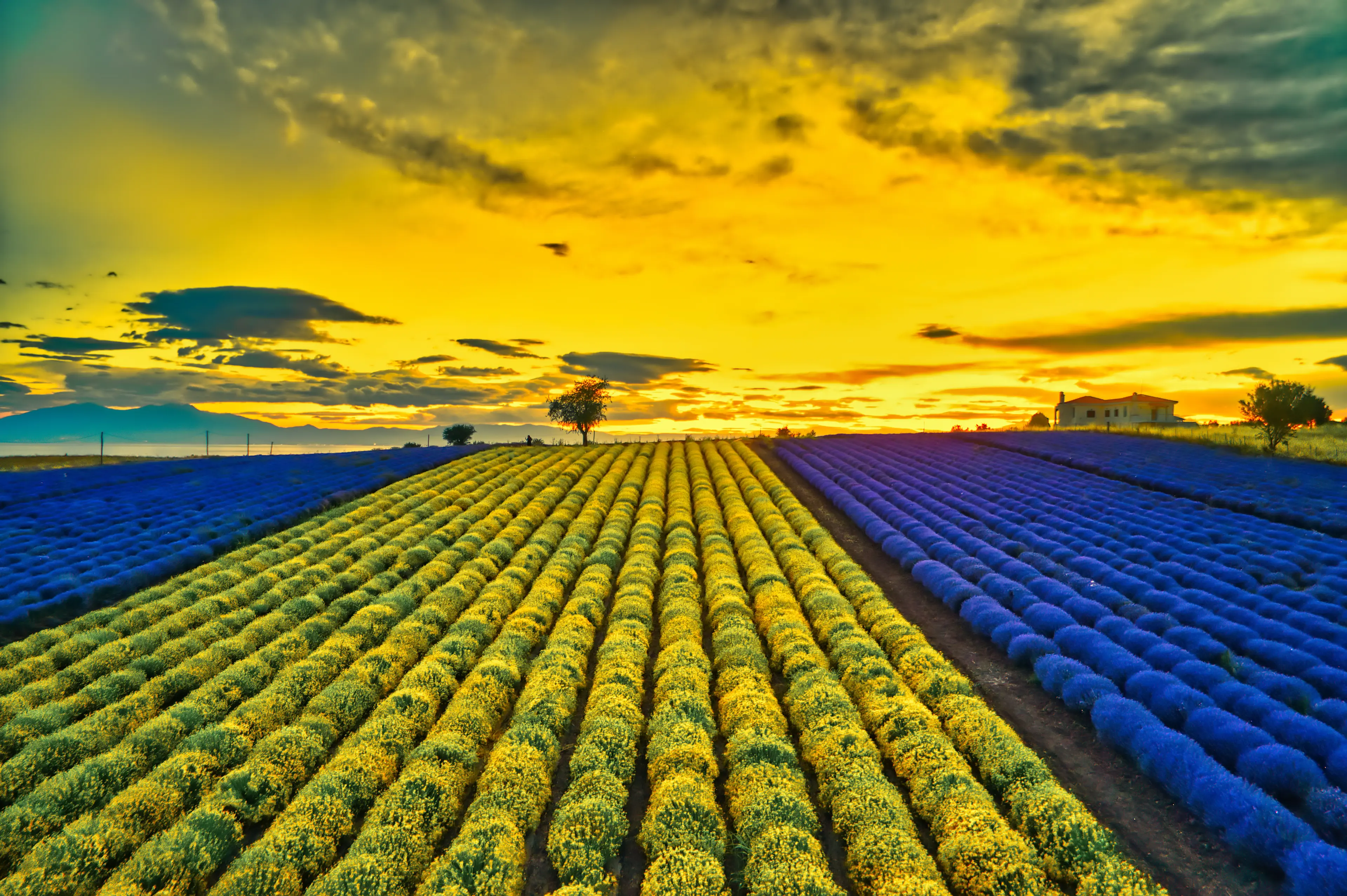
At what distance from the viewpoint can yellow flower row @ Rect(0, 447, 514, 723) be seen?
1516 centimetres

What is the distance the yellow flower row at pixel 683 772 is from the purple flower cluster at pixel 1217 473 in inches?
1154

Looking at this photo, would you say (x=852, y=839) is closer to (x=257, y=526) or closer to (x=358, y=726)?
(x=358, y=726)

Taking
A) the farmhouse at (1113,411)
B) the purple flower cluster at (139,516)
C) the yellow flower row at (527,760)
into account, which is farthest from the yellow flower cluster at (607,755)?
the farmhouse at (1113,411)

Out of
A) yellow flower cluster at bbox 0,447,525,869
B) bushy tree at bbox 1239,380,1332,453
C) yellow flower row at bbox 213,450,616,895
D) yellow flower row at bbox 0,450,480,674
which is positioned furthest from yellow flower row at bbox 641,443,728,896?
bushy tree at bbox 1239,380,1332,453

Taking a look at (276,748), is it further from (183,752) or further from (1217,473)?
(1217,473)

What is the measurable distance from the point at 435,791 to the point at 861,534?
25.2 metres

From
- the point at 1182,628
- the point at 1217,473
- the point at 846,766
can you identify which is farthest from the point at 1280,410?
the point at 846,766

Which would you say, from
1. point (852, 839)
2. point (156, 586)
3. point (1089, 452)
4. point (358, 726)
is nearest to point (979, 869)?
point (852, 839)

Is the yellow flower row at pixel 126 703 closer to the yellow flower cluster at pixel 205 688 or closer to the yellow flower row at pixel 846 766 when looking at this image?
the yellow flower cluster at pixel 205 688

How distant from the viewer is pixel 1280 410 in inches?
1911

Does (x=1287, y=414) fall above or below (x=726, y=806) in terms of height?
above

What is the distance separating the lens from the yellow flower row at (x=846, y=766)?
369 inches

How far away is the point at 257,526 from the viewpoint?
3083 cm

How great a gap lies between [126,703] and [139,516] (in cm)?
2389
